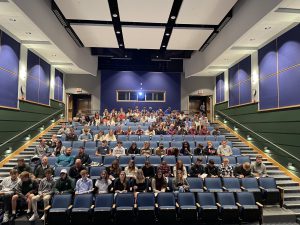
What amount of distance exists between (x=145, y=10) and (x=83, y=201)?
243 inches

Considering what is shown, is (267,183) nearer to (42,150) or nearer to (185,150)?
(185,150)

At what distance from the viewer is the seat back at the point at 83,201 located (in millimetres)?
4914

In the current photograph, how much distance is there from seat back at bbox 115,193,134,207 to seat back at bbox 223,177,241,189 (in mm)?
2243

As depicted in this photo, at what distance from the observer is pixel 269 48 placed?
27.2 ft

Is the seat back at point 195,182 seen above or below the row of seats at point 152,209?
above

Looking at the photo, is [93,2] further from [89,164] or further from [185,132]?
[185,132]

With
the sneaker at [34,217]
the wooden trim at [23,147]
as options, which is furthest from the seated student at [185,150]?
the wooden trim at [23,147]

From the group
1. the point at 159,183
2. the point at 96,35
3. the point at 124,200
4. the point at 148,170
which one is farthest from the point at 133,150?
the point at 96,35

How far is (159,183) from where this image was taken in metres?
5.64

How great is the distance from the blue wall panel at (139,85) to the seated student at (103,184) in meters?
9.71

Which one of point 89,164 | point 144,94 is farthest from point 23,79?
point 144,94

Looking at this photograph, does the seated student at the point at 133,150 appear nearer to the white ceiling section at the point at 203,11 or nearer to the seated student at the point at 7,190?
the seated student at the point at 7,190

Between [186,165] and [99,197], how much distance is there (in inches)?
101

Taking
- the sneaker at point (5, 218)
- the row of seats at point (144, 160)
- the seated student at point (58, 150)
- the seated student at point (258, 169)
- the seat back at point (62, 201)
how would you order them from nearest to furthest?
the sneaker at point (5, 218) → the seat back at point (62, 201) → the seated student at point (258, 169) → the row of seats at point (144, 160) → the seated student at point (58, 150)
